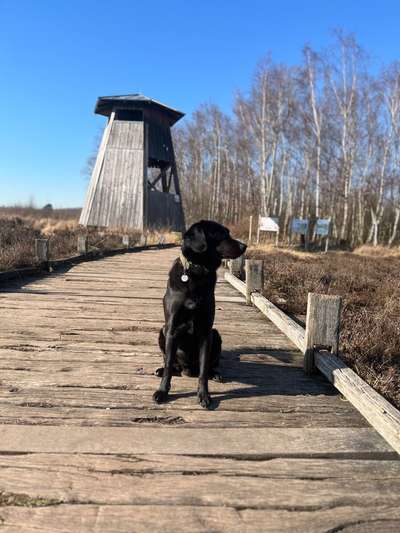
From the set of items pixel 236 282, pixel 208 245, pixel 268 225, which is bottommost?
pixel 236 282

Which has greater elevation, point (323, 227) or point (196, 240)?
point (323, 227)

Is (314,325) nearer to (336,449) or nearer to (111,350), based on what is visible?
(336,449)

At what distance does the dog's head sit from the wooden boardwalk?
93 cm

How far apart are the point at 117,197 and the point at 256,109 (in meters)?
13.7

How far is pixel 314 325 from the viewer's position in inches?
129

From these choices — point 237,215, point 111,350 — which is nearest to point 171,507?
point 111,350

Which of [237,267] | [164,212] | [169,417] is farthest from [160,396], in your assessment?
[164,212]

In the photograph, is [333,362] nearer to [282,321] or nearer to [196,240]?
[196,240]

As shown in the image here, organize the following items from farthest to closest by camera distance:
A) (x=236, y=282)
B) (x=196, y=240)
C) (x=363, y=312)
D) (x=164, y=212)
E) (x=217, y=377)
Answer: (x=164, y=212) < (x=236, y=282) < (x=363, y=312) < (x=217, y=377) < (x=196, y=240)

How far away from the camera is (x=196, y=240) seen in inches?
121

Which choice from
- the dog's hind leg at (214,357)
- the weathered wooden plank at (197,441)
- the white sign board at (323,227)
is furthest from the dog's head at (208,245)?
the white sign board at (323,227)

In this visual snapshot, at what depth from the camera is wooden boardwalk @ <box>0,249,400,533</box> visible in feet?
5.38

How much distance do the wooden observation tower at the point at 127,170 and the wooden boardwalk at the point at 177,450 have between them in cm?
2244

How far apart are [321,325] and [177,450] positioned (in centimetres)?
163
